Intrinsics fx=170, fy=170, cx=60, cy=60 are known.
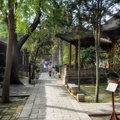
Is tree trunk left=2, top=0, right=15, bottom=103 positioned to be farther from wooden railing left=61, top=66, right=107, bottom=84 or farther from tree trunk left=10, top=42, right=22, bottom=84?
wooden railing left=61, top=66, right=107, bottom=84

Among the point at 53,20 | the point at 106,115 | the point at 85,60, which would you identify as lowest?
the point at 106,115

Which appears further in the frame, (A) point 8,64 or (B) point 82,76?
(B) point 82,76

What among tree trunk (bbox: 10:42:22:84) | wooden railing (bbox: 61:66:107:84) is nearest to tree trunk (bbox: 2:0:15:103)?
tree trunk (bbox: 10:42:22:84)

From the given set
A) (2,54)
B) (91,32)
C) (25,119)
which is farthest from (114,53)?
(2,54)

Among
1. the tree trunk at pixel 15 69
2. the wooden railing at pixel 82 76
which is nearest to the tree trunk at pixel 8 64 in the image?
the tree trunk at pixel 15 69

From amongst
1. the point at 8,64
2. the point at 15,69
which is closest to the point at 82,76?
the point at 15,69

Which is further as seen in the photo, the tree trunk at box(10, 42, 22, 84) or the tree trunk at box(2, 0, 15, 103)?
the tree trunk at box(10, 42, 22, 84)

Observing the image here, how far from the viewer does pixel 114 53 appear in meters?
9.44

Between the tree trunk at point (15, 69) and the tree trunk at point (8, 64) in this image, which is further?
the tree trunk at point (15, 69)

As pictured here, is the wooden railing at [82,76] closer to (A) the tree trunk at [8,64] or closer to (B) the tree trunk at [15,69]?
(B) the tree trunk at [15,69]

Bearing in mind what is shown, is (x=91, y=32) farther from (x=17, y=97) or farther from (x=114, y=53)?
(x=17, y=97)

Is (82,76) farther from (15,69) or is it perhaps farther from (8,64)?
(8,64)

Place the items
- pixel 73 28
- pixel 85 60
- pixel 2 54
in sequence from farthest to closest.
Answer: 1. pixel 2 54
2. pixel 85 60
3. pixel 73 28

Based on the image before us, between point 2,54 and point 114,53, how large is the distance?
15132 mm
